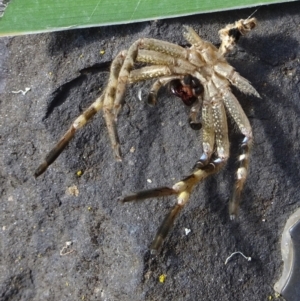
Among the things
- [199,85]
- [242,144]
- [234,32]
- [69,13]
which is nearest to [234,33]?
[234,32]

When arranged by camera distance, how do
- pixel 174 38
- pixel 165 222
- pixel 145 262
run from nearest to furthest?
pixel 165 222 < pixel 145 262 < pixel 174 38

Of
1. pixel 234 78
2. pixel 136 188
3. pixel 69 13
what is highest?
pixel 69 13

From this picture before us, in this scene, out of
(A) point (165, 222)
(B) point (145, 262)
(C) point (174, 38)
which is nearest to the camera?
(A) point (165, 222)

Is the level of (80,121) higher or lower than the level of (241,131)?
higher

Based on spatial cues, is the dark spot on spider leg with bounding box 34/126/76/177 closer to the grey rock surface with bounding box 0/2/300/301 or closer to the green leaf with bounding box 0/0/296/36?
the grey rock surface with bounding box 0/2/300/301

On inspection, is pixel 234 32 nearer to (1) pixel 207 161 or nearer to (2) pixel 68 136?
(1) pixel 207 161

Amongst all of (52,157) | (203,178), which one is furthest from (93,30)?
(203,178)

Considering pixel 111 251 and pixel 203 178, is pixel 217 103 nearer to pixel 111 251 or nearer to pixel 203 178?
pixel 203 178

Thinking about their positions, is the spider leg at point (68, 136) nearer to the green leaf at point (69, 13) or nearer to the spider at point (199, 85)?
the spider at point (199, 85)

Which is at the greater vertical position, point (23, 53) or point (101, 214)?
point (23, 53)
